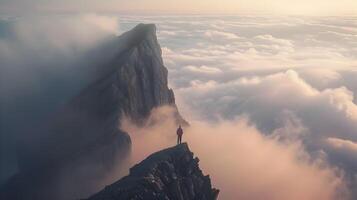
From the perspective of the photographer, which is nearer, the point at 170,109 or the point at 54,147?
the point at 54,147

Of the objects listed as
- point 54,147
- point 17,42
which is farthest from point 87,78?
point 17,42

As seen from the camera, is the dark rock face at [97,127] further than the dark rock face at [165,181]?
Yes

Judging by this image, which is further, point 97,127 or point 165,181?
point 97,127

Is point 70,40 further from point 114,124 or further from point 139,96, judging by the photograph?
point 114,124

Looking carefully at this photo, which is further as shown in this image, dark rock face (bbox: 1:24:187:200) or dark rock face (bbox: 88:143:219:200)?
dark rock face (bbox: 1:24:187:200)
